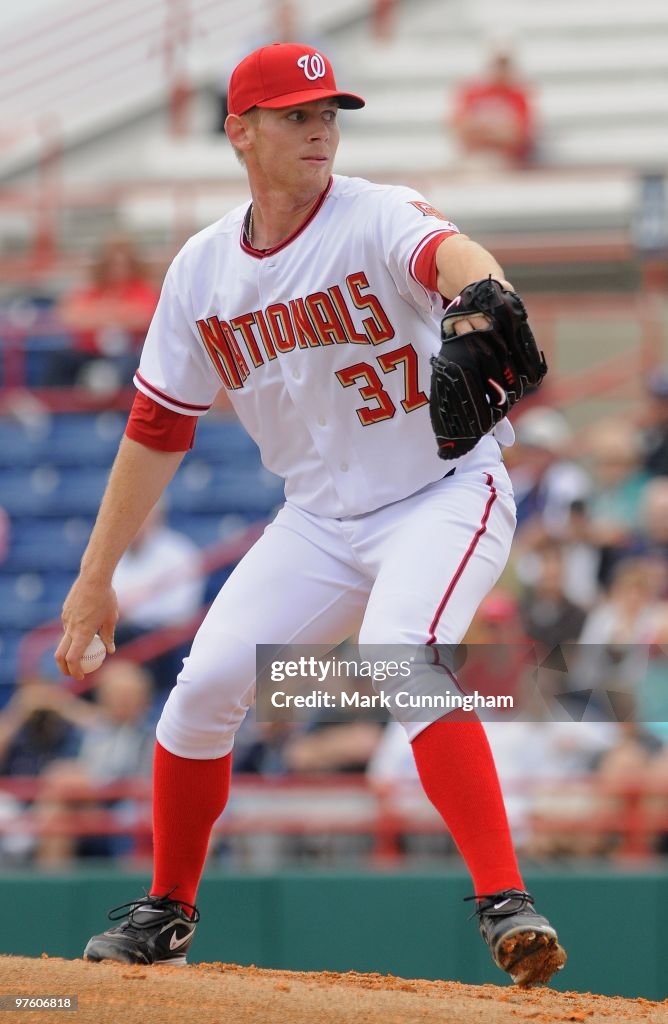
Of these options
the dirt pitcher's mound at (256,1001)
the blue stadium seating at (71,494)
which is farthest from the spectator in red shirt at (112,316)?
the dirt pitcher's mound at (256,1001)

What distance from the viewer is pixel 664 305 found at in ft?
33.9

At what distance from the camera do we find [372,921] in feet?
20.2

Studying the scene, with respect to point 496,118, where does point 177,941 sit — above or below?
below

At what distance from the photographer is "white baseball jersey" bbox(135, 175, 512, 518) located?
350 cm

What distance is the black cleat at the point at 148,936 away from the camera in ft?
12.4

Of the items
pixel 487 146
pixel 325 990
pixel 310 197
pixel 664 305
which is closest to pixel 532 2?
pixel 487 146

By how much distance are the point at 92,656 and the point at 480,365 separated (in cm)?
128

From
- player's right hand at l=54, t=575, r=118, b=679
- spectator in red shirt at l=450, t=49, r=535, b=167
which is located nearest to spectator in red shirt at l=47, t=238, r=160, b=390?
spectator in red shirt at l=450, t=49, r=535, b=167

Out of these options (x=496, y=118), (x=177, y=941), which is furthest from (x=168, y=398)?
(x=496, y=118)

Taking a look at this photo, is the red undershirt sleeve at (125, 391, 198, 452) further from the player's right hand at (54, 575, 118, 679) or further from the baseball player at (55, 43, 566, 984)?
the player's right hand at (54, 575, 118, 679)

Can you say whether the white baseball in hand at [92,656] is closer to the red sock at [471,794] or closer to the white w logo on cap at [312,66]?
the red sock at [471,794]

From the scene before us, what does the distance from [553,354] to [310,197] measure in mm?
6804

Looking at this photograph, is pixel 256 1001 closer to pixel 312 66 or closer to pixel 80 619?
pixel 80 619

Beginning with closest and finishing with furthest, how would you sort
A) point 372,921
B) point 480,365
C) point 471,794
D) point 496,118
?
1. point 480,365
2. point 471,794
3. point 372,921
4. point 496,118
